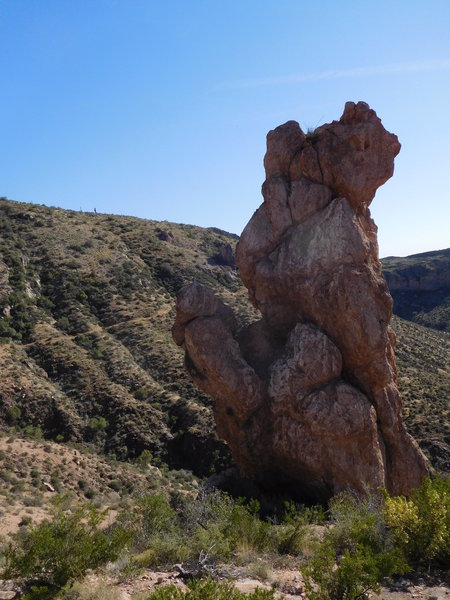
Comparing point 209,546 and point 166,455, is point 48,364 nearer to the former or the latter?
point 166,455

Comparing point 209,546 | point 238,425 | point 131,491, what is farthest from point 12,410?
point 209,546

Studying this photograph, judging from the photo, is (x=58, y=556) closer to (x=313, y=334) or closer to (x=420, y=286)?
(x=313, y=334)

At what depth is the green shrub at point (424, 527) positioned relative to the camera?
860cm

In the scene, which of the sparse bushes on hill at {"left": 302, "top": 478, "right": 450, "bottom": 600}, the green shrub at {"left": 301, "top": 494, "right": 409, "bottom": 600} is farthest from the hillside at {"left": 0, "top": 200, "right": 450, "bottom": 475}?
the green shrub at {"left": 301, "top": 494, "right": 409, "bottom": 600}

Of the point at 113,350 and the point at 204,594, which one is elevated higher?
the point at 113,350

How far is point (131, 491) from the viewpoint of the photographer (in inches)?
896

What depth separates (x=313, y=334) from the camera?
54.4 ft

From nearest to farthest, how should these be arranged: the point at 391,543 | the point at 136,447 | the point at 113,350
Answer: the point at 391,543 → the point at 136,447 → the point at 113,350

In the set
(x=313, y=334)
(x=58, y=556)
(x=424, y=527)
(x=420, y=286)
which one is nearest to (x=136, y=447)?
(x=313, y=334)

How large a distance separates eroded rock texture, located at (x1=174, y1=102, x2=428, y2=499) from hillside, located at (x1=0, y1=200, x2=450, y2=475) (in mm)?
11488

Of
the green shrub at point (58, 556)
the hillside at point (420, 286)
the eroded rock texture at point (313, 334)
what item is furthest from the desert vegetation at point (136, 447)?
the hillside at point (420, 286)

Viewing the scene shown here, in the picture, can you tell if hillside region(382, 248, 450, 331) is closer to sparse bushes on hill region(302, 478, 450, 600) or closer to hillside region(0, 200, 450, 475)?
hillside region(0, 200, 450, 475)

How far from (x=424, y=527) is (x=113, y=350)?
28.1 metres

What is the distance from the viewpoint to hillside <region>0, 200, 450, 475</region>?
27812 millimetres
